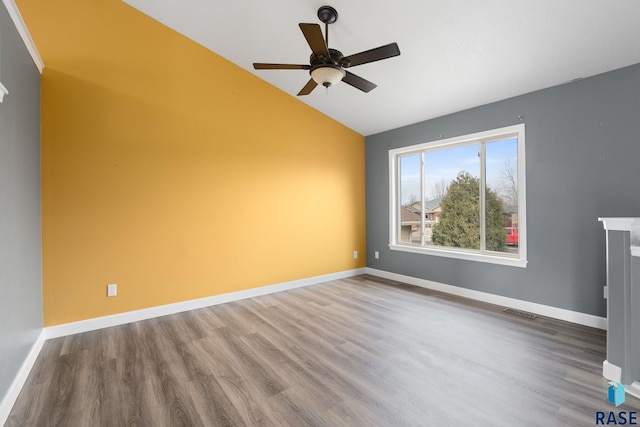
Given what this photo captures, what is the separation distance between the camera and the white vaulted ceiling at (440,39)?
225 centimetres

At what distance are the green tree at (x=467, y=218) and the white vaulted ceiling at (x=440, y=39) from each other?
3.64 ft

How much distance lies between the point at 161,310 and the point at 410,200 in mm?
3895

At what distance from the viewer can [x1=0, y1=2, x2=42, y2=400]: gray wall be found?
1776 millimetres

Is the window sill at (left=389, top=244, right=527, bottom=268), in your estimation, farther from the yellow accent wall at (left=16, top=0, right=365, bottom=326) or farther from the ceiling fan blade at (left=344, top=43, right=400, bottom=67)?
the ceiling fan blade at (left=344, top=43, right=400, bottom=67)

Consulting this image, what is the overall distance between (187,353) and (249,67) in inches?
138

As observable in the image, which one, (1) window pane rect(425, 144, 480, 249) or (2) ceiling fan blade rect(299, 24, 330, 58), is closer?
(2) ceiling fan blade rect(299, 24, 330, 58)

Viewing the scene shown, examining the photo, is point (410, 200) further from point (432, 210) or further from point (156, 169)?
point (156, 169)

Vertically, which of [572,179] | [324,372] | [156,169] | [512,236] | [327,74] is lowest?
[324,372]

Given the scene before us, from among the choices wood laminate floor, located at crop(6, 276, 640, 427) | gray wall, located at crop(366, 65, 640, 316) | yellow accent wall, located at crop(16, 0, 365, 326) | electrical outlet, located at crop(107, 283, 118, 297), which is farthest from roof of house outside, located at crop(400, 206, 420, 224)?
electrical outlet, located at crop(107, 283, 118, 297)

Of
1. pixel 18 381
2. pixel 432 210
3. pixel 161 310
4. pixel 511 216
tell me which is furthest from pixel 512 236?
pixel 18 381

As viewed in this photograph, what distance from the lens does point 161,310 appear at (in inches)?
127

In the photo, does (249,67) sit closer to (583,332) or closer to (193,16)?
(193,16)

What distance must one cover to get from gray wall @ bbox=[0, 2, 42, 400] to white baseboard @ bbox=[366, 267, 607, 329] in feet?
14.4

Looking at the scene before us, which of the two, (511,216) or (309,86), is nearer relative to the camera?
(309,86)
